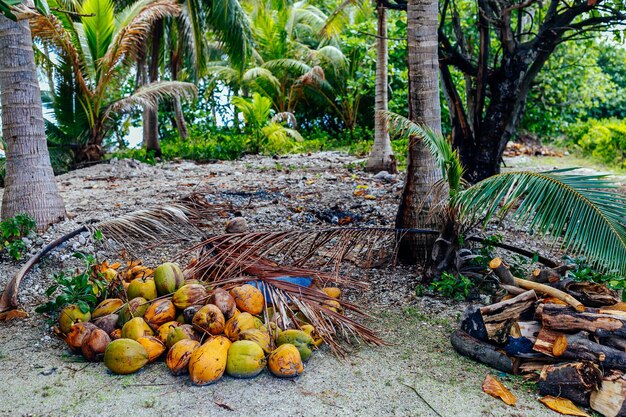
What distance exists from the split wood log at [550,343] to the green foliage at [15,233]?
3.59m

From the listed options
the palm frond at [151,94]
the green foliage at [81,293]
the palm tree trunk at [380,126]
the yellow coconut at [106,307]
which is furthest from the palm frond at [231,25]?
the yellow coconut at [106,307]

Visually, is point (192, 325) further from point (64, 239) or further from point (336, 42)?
point (336, 42)

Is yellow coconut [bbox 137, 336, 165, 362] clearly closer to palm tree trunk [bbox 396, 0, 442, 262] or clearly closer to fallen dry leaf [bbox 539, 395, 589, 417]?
fallen dry leaf [bbox 539, 395, 589, 417]

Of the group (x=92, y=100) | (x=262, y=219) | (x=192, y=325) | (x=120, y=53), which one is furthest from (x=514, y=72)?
(x=92, y=100)

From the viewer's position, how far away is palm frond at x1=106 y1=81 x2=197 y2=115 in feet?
34.0

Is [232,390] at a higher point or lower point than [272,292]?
lower

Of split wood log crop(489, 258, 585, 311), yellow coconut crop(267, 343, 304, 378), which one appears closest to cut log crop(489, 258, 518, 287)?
split wood log crop(489, 258, 585, 311)

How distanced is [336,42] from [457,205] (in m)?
15.2

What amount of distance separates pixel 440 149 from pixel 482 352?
4.50 ft

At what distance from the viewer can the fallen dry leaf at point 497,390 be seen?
8.27 feet

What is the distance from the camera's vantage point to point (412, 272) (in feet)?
13.3

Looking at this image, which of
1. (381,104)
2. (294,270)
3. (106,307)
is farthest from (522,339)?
(381,104)

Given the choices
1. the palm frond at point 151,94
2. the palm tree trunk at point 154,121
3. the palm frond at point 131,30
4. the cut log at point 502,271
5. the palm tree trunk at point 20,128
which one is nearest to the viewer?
the cut log at point 502,271

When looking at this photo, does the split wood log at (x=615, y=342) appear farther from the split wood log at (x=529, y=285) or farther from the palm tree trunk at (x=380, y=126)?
the palm tree trunk at (x=380, y=126)
